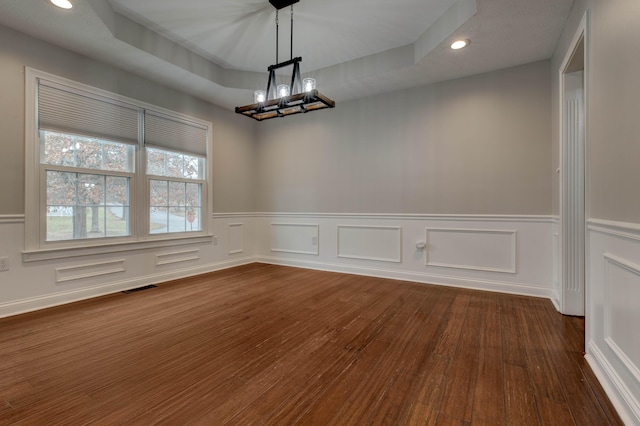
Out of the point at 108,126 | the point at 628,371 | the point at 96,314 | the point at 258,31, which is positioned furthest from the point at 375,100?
the point at 96,314

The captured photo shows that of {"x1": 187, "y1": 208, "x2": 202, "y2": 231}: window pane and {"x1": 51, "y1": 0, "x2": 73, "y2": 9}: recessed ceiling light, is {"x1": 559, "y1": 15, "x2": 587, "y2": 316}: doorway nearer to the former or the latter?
{"x1": 51, "y1": 0, "x2": 73, "y2": 9}: recessed ceiling light

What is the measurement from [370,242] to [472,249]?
133 cm

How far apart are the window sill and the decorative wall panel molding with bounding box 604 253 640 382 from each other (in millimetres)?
4389

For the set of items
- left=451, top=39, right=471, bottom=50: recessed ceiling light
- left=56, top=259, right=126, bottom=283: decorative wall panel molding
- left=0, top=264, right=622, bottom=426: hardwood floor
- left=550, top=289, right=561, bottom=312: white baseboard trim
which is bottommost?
left=0, top=264, right=622, bottom=426: hardwood floor

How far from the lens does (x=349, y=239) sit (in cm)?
458

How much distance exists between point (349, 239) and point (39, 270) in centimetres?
359

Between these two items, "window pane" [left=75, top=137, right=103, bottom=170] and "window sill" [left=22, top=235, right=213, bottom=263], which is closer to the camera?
"window sill" [left=22, top=235, right=213, bottom=263]

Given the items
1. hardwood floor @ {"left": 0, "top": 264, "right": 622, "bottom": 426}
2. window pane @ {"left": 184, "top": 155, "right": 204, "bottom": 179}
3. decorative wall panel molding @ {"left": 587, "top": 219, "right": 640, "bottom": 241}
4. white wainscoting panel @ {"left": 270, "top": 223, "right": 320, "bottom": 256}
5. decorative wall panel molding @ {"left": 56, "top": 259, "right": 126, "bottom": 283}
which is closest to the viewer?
decorative wall panel molding @ {"left": 587, "top": 219, "right": 640, "bottom": 241}

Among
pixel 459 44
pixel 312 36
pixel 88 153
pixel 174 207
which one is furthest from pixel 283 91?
pixel 174 207

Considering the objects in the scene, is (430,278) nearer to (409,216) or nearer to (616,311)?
(409,216)

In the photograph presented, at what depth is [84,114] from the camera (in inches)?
129

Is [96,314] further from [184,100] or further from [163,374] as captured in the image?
[184,100]

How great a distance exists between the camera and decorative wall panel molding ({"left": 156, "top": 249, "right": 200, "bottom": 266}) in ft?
13.3

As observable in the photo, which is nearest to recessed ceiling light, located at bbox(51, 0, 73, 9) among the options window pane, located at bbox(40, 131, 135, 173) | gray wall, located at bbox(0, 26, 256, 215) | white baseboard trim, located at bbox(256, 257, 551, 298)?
gray wall, located at bbox(0, 26, 256, 215)
